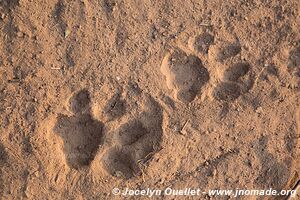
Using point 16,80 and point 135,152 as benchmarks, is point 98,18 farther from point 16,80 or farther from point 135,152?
point 135,152

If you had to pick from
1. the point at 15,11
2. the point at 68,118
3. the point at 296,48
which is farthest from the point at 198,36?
the point at 15,11

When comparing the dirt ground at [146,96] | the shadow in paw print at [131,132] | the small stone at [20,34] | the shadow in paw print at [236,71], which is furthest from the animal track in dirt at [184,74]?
the small stone at [20,34]

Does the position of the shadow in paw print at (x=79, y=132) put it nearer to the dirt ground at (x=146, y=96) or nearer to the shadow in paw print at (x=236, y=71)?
the dirt ground at (x=146, y=96)

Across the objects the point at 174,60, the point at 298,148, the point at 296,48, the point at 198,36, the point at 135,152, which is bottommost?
the point at 135,152

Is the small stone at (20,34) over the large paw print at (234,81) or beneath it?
beneath

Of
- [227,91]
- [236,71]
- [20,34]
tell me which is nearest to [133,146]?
[227,91]
